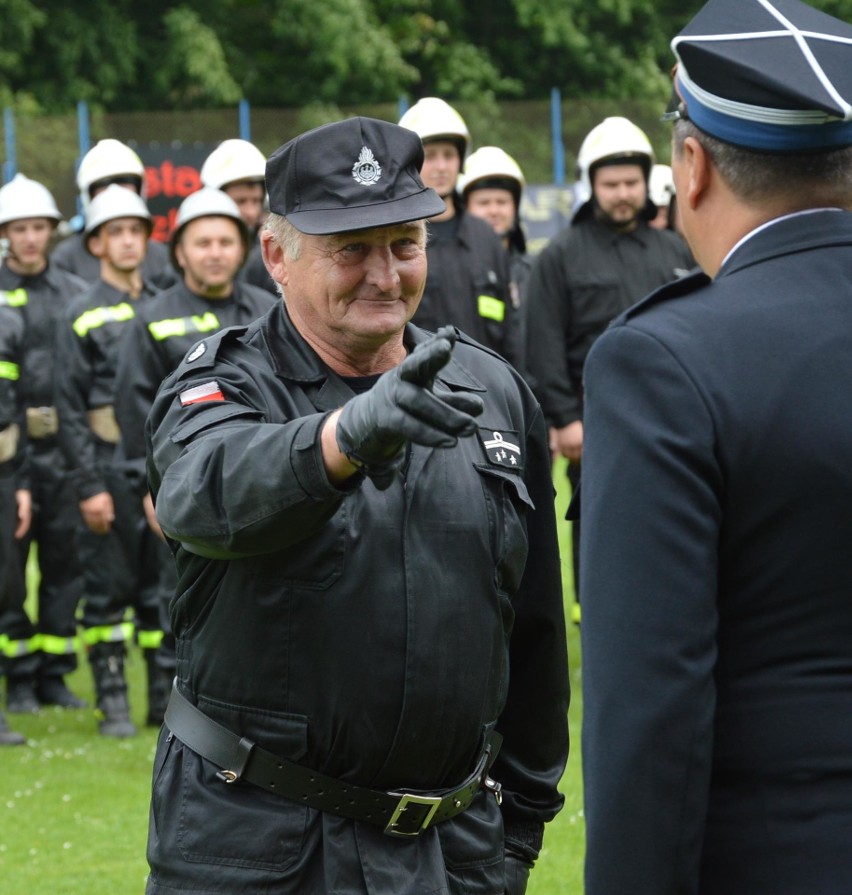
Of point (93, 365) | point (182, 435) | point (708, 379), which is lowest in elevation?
point (93, 365)

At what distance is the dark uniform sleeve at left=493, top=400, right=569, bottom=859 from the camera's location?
345 centimetres

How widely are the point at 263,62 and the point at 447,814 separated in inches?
1231

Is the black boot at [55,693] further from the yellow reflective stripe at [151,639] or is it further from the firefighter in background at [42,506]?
the yellow reflective stripe at [151,639]

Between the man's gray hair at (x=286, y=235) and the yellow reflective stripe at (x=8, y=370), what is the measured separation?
5.18 meters

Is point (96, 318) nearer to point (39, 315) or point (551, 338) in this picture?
point (39, 315)

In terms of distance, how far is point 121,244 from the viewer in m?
8.56

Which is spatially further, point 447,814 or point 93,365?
point 93,365

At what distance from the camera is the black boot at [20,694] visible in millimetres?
9039

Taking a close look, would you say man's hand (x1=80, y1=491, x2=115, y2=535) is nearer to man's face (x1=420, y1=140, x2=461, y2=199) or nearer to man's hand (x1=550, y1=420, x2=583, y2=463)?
man's hand (x1=550, y1=420, x2=583, y2=463)

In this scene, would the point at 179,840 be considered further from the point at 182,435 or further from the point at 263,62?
the point at 263,62

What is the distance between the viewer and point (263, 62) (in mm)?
33094

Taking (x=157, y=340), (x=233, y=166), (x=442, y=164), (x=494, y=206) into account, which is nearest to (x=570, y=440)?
(x=442, y=164)

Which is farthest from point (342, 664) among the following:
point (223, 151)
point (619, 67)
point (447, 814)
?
point (619, 67)

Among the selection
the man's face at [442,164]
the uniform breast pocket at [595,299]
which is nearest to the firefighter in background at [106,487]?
the man's face at [442,164]
